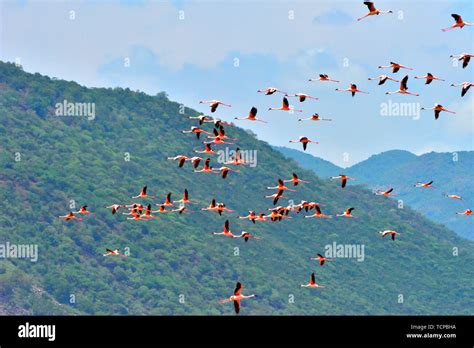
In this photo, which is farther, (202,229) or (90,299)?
(202,229)

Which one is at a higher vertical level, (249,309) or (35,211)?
(35,211)
